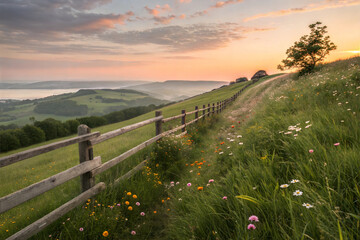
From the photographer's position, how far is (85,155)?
350 centimetres

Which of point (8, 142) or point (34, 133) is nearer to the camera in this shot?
point (8, 142)

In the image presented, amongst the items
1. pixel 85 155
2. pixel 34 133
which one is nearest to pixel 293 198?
pixel 85 155

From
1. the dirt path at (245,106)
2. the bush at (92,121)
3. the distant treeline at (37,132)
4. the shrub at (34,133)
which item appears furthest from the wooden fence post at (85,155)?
the bush at (92,121)

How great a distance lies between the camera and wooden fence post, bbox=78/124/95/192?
3471mm

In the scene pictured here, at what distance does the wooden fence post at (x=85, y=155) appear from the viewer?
347cm

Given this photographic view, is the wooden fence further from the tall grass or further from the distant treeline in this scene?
the distant treeline

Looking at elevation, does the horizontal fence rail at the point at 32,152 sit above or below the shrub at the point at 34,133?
above

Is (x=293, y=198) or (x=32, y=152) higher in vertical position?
(x=32, y=152)

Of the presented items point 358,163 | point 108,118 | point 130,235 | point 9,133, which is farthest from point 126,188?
point 108,118

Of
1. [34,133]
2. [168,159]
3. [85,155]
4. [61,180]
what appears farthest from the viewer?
[34,133]

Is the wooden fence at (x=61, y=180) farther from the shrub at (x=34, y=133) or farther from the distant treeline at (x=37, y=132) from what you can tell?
the shrub at (x=34, y=133)

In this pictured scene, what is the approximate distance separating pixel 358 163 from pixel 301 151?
907mm

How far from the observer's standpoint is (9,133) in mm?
53156

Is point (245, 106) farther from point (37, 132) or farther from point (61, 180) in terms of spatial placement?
point (37, 132)
